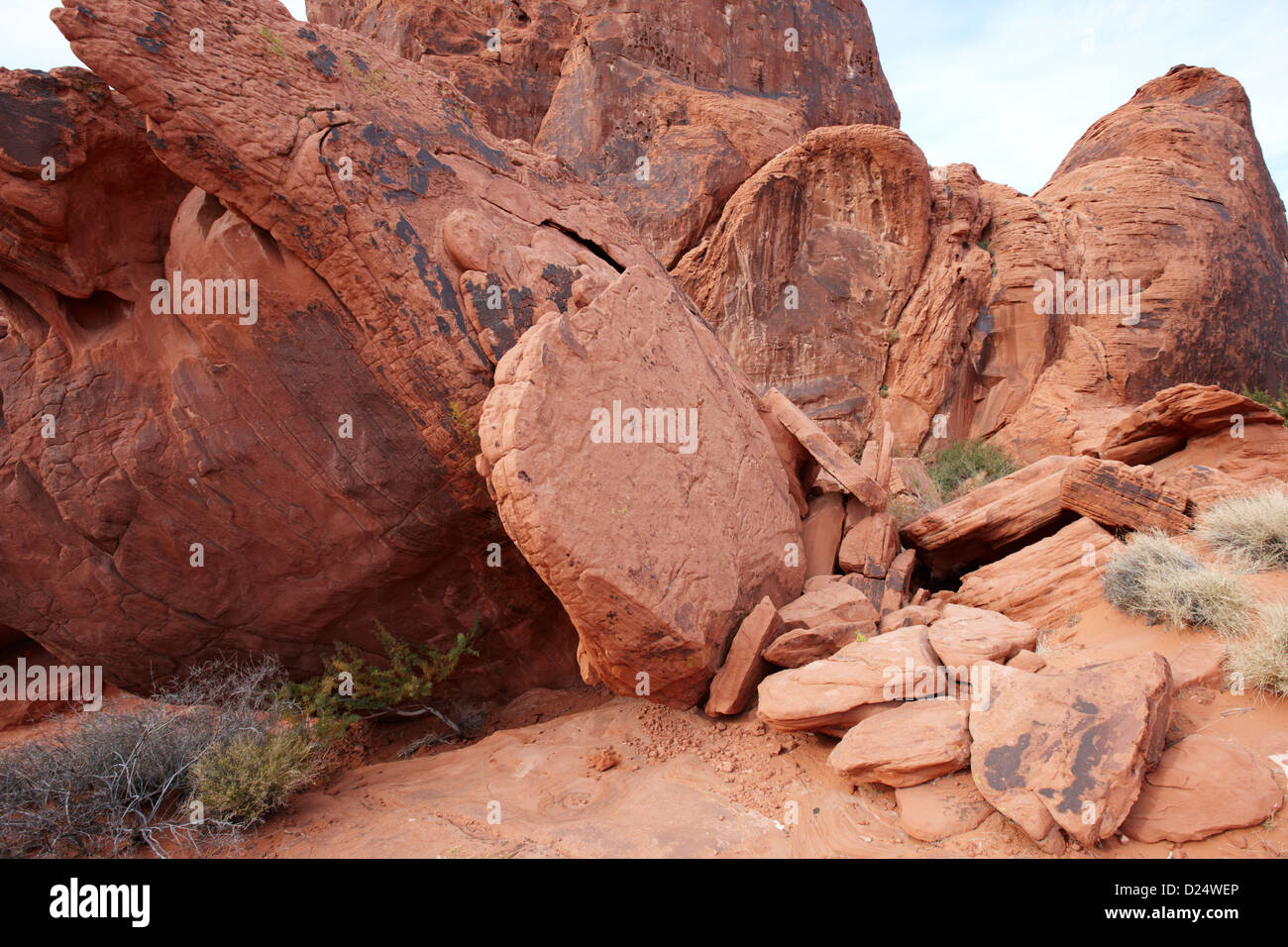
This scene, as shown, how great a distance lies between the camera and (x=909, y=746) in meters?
3.87

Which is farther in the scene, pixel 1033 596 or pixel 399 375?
pixel 1033 596

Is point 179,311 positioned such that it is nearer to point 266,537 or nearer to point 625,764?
point 266,537

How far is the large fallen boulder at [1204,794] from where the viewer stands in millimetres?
3260

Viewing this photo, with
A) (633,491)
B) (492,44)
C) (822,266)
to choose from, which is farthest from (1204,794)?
(492,44)

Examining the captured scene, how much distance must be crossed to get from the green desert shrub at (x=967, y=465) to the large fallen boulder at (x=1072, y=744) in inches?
319

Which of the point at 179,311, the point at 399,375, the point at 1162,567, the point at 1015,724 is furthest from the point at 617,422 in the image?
the point at 1162,567

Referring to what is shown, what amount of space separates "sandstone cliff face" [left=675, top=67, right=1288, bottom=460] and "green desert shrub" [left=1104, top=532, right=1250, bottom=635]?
7717mm

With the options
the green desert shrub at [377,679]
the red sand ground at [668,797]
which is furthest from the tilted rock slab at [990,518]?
the green desert shrub at [377,679]

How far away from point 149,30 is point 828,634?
19.4ft

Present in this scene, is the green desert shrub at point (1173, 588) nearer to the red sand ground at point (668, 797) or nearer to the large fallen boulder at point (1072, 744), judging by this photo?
the red sand ground at point (668, 797)

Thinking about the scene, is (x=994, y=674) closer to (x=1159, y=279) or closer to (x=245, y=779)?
(x=245, y=779)

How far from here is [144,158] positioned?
5.22 m

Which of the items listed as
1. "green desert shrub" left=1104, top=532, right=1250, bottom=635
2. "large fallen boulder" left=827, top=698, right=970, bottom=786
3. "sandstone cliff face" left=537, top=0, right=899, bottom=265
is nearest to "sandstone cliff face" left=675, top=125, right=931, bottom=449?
"sandstone cliff face" left=537, top=0, right=899, bottom=265

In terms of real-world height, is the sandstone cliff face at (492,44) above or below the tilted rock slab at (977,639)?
→ above
